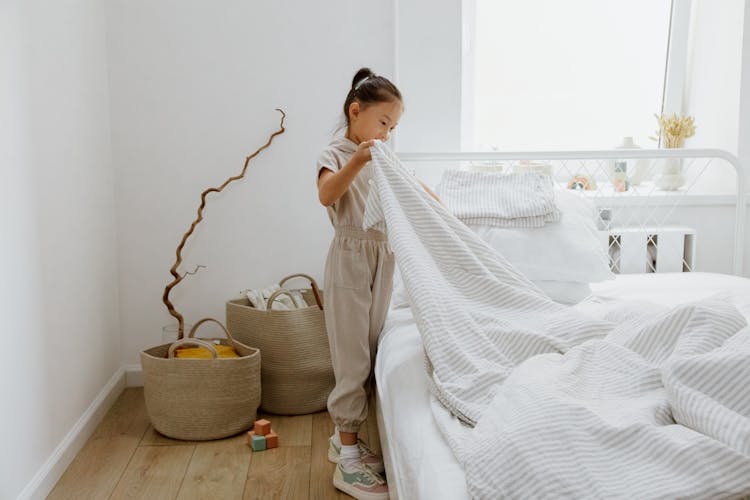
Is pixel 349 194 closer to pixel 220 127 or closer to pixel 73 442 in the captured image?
pixel 220 127

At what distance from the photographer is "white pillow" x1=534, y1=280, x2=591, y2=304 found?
2.09m

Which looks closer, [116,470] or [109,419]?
[116,470]

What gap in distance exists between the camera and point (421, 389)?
145cm

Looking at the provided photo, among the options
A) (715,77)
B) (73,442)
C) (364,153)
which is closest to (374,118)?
(364,153)

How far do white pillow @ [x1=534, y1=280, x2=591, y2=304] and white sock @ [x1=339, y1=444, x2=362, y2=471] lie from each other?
688 mm

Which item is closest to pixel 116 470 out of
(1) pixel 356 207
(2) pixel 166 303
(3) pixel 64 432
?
(3) pixel 64 432

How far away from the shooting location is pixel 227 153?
8.46 feet

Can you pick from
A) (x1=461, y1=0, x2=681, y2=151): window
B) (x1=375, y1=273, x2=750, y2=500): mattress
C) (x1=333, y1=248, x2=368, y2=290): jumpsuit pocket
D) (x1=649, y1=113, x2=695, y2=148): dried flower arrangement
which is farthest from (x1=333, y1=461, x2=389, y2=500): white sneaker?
(x1=649, y1=113, x2=695, y2=148): dried flower arrangement

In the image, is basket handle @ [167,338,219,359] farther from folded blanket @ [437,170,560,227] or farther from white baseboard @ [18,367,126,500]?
folded blanket @ [437,170,560,227]

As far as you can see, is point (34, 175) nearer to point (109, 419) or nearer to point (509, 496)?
point (109, 419)

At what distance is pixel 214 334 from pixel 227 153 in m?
0.64

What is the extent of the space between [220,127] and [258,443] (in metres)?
1.09

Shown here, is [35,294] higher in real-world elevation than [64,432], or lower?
higher

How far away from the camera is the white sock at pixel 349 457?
1839mm
